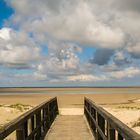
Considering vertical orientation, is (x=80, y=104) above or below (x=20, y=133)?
below

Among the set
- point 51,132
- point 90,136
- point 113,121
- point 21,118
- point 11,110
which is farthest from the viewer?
point 11,110

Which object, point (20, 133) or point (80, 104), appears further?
point (80, 104)

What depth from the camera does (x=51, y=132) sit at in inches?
399

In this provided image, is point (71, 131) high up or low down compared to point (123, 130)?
down

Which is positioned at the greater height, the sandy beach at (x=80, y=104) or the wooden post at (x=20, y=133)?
the wooden post at (x=20, y=133)

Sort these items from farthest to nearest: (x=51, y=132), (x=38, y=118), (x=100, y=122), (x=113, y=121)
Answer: (x=51, y=132) → (x=38, y=118) → (x=100, y=122) → (x=113, y=121)

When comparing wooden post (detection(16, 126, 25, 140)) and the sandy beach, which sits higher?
wooden post (detection(16, 126, 25, 140))

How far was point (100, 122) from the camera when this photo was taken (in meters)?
7.45

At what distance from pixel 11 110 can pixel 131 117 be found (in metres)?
7.37

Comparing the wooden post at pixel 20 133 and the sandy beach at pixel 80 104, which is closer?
the wooden post at pixel 20 133

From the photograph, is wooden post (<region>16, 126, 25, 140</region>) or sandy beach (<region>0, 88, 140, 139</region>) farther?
sandy beach (<region>0, 88, 140, 139</region>)

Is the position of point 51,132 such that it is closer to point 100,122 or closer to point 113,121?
point 100,122

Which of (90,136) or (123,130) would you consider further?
(90,136)

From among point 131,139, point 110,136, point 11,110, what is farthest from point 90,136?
point 11,110
